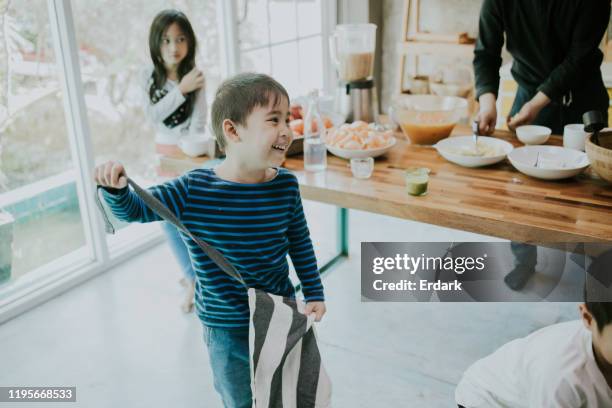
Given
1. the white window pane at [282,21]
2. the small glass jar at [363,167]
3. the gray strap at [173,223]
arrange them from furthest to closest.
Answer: the white window pane at [282,21]
the small glass jar at [363,167]
the gray strap at [173,223]

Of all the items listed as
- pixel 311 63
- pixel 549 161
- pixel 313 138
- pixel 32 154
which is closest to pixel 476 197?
pixel 549 161

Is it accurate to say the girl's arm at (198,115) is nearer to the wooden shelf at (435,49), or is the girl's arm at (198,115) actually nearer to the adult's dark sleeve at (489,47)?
the adult's dark sleeve at (489,47)

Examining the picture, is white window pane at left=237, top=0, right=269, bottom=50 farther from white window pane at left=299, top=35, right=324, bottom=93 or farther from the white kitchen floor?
the white kitchen floor

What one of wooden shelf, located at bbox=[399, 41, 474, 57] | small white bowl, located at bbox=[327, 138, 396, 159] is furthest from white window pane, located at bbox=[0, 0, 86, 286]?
wooden shelf, located at bbox=[399, 41, 474, 57]

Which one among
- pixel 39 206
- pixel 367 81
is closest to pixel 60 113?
pixel 39 206

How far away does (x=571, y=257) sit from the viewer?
2.68 m

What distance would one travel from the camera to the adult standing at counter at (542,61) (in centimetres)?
248

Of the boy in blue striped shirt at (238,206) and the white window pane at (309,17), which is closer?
the boy in blue striped shirt at (238,206)

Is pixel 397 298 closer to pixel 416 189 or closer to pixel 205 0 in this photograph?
pixel 416 189

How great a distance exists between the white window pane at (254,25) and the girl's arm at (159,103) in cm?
121

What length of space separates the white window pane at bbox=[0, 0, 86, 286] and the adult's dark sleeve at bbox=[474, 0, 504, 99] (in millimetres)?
1927

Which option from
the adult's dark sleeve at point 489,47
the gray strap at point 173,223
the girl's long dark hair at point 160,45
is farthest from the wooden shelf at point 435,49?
the gray strap at point 173,223

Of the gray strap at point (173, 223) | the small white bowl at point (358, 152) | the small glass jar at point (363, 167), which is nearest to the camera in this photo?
the gray strap at point (173, 223)

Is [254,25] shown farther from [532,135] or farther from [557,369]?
[557,369]
